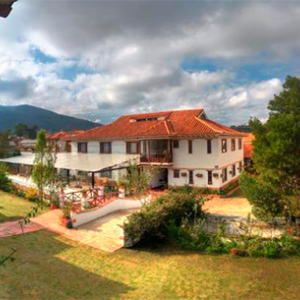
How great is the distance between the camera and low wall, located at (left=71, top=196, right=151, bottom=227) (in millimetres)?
18391

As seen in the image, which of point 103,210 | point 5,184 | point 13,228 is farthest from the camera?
point 5,184

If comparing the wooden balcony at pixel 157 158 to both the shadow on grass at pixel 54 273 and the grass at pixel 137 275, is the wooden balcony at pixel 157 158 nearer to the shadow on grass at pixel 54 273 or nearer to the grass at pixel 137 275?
the grass at pixel 137 275

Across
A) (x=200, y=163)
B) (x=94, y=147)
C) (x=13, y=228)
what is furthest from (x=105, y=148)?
(x=13, y=228)

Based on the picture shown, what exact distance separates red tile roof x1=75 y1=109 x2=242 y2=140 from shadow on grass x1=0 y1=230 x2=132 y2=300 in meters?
18.4

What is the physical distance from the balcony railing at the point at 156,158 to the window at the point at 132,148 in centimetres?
175

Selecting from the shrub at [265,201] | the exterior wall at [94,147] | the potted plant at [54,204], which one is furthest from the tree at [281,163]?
the exterior wall at [94,147]

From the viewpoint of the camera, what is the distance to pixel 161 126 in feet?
108

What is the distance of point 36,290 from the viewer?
32.3 feet

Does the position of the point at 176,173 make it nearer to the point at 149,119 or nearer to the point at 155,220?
the point at 149,119

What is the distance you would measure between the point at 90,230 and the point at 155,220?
15.6 feet

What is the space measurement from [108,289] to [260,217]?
10976mm

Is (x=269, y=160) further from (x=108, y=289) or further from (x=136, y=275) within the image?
(x=108, y=289)

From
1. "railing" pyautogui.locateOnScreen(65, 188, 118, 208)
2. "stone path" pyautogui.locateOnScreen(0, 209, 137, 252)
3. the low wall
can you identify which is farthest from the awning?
"stone path" pyautogui.locateOnScreen(0, 209, 137, 252)

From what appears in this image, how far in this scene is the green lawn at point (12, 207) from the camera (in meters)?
19.8
